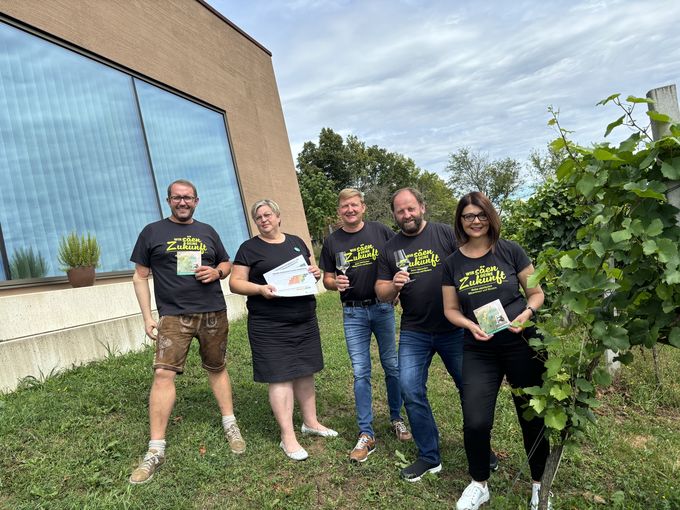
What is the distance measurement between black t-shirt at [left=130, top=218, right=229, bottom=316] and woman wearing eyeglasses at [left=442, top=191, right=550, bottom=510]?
1975 mm

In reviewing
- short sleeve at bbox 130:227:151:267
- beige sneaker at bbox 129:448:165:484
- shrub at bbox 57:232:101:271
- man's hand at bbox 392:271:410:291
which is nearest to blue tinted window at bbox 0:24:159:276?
shrub at bbox 57:232:101:271

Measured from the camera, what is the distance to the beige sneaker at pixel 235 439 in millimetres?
3646

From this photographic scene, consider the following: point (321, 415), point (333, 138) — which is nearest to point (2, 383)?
point (321, 415)

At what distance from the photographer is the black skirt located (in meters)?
3.66

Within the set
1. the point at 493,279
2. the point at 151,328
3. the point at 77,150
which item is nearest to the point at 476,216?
the point at 493,279

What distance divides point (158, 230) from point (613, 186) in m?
3.14

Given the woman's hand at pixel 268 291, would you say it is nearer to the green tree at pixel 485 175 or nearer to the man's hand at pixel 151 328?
the man's hand at pixel 151 328

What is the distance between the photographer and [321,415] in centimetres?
444

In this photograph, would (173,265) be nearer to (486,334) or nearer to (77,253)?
(486,334)

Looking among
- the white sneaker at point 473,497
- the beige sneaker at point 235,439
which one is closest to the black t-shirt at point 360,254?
the beige sneaker at point 235,439

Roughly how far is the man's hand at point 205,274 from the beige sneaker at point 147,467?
4.35 feet

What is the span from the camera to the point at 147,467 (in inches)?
129

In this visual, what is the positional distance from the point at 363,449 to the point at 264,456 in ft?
2.60

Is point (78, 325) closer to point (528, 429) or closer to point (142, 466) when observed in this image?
point (142, 466)
